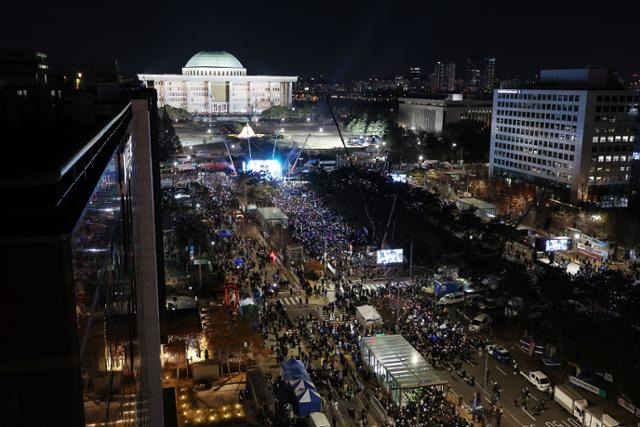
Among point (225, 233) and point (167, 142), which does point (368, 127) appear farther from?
point (225, 233)

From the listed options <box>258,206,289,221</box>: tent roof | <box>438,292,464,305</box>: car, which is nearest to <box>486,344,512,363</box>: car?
<box>438,292,464,305</box>: car

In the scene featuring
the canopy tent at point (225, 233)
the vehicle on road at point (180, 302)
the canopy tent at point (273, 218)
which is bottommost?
the vehicle on road at point (180, 302)

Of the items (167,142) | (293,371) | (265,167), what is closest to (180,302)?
(293,371)

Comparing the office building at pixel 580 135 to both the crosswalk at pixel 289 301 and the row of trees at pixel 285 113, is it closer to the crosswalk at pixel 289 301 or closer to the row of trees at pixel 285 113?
the crosswalk at pixel 289 301

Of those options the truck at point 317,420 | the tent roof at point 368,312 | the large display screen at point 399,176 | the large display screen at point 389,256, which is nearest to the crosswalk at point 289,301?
the tent roof at point 368,312

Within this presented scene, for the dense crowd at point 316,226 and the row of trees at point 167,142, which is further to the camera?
the row of trees at point 167,142

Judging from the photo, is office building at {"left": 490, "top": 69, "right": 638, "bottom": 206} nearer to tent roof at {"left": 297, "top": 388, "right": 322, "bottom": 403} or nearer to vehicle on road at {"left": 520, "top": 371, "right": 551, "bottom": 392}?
vehicle on road at {"left": 520, "top": 371, "right": 551, "bottom": 392}

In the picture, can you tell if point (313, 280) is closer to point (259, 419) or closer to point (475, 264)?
point (475, 264)

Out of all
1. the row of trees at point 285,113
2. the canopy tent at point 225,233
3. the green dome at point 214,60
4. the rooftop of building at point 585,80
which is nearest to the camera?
the canopy tent at point 225,233
